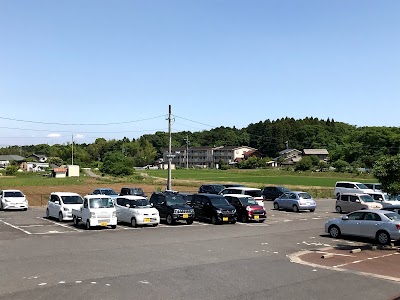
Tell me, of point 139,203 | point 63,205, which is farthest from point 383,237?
point 63,205

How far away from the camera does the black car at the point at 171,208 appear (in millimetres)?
25438

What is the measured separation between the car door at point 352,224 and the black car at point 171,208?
885 cm

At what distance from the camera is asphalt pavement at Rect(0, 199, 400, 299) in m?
Answer: 10.5

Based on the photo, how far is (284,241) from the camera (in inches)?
778

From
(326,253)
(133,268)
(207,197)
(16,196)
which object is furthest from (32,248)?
(16,196)

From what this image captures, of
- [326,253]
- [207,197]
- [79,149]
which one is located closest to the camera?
[326,253]

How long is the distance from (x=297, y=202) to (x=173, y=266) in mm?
22828

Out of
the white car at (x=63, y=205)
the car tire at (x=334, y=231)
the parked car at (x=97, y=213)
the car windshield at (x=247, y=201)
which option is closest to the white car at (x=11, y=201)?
the white car at (x=63, y=205)

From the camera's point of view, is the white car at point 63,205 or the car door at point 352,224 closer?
the car door at point 352,224

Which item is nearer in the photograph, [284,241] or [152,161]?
[284,241]

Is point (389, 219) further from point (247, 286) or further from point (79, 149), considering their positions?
point (79, 149)

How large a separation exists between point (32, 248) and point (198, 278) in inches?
306

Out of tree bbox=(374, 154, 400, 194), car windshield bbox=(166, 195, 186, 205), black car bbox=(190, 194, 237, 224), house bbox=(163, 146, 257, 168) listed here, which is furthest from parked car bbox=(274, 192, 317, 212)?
house bbox=(163, 146, 257, 168)

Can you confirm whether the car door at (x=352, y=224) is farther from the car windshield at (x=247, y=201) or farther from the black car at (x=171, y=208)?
the black car at (x=171, y=208)
